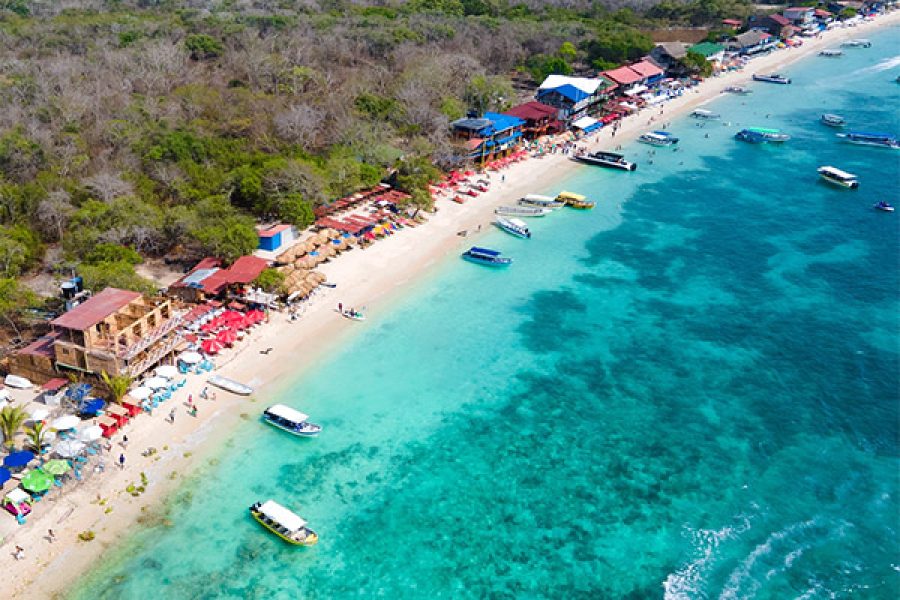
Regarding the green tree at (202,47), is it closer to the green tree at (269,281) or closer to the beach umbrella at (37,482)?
the green tree at (269,281)

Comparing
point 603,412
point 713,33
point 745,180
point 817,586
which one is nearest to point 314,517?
point 603,412

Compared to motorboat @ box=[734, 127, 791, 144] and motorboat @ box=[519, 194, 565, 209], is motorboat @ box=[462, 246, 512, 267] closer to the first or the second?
motorboat @ box=[519, 194, 565, 209]

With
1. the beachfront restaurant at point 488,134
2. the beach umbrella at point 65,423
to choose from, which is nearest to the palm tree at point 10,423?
the beach umbrella at point 65,423

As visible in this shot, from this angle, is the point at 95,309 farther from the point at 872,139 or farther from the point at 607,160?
the point at 872,139

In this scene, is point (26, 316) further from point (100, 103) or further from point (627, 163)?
point (627, 163)

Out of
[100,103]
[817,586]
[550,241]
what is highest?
[100,103]

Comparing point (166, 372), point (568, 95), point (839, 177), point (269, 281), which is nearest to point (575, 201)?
point (568, 95)
